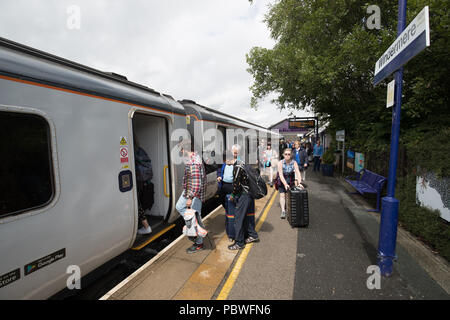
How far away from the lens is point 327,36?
8.95m

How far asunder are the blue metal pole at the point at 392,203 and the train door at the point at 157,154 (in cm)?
339

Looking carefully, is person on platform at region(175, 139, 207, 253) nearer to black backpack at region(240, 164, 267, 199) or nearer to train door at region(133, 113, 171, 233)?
train door at region(133, 113, 171, 233)

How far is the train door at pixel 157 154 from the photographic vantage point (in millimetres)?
3879

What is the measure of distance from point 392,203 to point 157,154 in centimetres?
372

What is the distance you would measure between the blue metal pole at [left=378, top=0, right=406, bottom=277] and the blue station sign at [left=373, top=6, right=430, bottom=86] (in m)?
0.18

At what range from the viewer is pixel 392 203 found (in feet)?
8.80

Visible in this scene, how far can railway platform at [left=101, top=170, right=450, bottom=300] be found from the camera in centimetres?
250

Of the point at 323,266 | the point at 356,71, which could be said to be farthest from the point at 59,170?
the point at 356,71

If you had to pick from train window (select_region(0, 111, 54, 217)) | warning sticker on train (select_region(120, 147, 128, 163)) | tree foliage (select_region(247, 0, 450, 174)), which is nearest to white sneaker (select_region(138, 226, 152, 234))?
warning sticker on train (select_region(120, 147, 128, 163))

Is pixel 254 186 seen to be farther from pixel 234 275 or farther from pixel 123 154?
pixel 123 154

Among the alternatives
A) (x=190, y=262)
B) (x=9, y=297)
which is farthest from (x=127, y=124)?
(x=190, y=262)

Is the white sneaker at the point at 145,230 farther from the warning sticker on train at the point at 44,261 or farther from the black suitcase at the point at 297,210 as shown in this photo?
the black suitcase at the point at 297,210

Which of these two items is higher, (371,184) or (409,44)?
(409,44)
